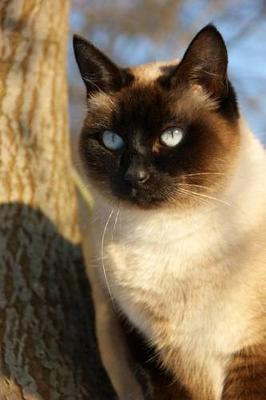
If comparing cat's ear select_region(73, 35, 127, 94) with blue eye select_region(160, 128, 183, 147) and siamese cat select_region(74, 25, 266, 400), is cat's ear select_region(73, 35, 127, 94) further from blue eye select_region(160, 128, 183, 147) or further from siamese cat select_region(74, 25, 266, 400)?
blue eye select_region(160, 128, 183, 147)

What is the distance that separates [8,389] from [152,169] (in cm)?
85

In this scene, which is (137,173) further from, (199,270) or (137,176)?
(199,270)

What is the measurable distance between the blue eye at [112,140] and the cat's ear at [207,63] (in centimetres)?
26

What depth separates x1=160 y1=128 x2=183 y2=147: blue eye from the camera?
1874 mm

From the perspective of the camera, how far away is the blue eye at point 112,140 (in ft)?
6.39

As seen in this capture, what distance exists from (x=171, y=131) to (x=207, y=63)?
239 millimetres

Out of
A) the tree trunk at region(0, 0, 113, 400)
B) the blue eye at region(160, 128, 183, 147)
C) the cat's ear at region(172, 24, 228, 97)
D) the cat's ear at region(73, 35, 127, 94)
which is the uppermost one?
the cat's ear at region(172, 24, 228, 97)

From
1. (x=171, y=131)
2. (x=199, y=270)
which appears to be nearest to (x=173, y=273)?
(x=199, y=270)

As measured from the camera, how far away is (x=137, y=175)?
1.83 meters

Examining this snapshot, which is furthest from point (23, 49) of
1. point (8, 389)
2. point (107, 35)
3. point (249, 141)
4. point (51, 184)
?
point (107, 35)

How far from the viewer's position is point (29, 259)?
90.5 inches

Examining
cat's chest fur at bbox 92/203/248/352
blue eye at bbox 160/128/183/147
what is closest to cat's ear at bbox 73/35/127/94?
blue eye at bbox 160/128/183/147

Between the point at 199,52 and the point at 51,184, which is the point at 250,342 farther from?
the point at 51,184

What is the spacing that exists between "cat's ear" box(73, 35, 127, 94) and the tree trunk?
484 millimetres
